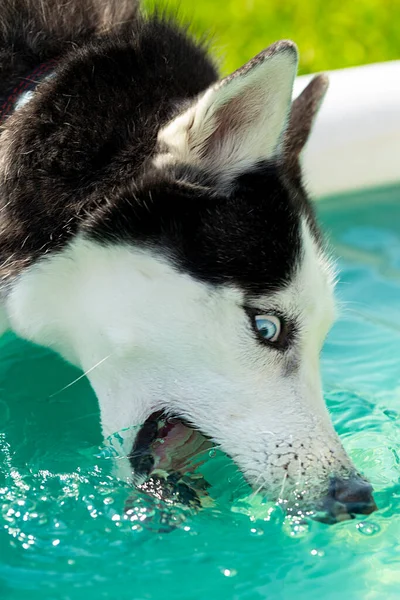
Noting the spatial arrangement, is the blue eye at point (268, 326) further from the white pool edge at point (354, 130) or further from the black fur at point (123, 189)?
the white pool edge at point (354, 130)

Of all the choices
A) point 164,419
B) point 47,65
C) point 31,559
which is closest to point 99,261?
point 164,419

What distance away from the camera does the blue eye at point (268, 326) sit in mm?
2314

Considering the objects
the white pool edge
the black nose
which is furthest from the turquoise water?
the white pool edge

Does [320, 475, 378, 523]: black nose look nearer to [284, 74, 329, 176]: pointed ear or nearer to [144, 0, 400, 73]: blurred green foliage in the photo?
[284, 74, 329, 176]: pointed ear

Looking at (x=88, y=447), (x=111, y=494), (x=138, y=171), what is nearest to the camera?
(x=138, y=171)

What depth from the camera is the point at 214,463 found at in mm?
2500

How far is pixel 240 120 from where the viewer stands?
7.36 ft

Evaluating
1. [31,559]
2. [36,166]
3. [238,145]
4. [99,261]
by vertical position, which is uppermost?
[238,145]

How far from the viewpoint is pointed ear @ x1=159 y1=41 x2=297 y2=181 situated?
2.10 m

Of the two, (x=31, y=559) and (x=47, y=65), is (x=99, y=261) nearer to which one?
(x=47, y=65)

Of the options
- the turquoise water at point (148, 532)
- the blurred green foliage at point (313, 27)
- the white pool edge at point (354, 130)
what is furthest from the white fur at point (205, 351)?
the blurred green foliage at point (313, 27)

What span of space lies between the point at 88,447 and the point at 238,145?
1.01m

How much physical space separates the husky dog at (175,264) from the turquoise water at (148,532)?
0.51 ft

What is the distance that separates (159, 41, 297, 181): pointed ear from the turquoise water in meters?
0.78
